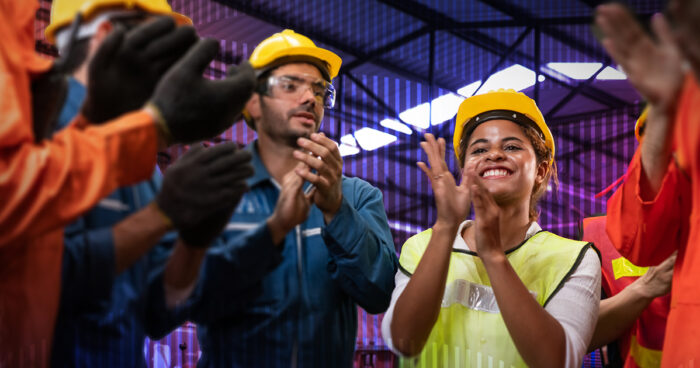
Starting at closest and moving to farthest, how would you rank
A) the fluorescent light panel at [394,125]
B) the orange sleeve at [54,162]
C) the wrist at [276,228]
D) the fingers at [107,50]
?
the orange sleeve at [54,162], the fingers at [107,50], the wrist at [276,228], the fluorescent light panel at [394,125]

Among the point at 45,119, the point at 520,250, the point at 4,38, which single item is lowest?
the point at 520,250

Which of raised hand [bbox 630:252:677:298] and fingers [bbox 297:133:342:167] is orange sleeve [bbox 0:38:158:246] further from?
raised hand [bbox 630:252:677:298]

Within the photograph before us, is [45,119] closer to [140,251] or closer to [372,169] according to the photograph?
[140,251]

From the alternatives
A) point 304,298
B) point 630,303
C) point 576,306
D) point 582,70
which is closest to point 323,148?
point 304,298

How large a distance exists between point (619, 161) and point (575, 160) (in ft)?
2.34

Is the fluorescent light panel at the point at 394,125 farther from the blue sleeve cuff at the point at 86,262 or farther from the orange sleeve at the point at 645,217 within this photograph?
the blue sleeve cuff at the point at 86,262

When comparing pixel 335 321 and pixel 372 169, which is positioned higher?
pixel 372 169

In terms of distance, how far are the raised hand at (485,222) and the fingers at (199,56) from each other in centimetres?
105

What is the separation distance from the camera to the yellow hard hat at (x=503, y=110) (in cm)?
246

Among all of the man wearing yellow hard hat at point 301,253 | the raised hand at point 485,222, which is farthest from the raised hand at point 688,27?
the raised hand at point 485,222

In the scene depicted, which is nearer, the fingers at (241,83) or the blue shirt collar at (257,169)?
the fingers at (241,83)

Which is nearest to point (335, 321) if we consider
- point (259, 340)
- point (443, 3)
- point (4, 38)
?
point (259, 340)

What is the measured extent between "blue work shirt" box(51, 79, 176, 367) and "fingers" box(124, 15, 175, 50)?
13 cm

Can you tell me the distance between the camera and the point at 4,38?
3.69ft
